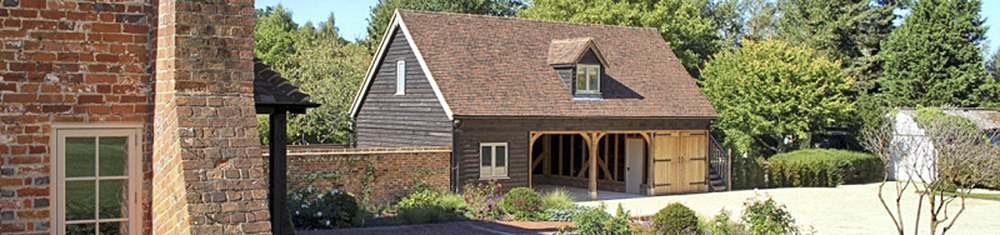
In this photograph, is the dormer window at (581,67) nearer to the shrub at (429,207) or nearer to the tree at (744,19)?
the shrub at (429,207)

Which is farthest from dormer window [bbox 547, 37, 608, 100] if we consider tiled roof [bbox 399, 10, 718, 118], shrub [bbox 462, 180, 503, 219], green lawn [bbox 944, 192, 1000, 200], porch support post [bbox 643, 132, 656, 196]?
green lawn [bbox 944, 192, 1000, 200]

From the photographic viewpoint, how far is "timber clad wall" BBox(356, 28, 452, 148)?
24.8 m

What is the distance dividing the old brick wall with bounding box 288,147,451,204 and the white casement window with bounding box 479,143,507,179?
1.22 m

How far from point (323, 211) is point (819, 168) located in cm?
2096

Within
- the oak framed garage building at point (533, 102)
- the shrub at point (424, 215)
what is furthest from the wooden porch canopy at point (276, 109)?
the oak framed garage building at point (533, 102)

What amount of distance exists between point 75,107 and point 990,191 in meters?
32.9

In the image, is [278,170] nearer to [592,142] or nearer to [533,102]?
[533,102]

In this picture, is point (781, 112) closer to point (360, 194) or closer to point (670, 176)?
point (670, 176)

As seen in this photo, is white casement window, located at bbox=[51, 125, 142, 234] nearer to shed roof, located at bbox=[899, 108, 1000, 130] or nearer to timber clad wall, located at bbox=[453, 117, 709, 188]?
timber clad wall, located at bbox=[453, 117, 709, 188]

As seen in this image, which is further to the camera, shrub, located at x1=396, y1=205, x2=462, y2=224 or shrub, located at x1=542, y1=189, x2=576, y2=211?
shrub, located at x1=542, y1=189, x2=576, y2=211

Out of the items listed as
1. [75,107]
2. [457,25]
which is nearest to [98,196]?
[75,107]

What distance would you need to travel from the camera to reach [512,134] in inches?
987

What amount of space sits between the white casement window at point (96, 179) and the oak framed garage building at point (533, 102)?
53.6ft

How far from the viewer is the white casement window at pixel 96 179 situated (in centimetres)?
707
